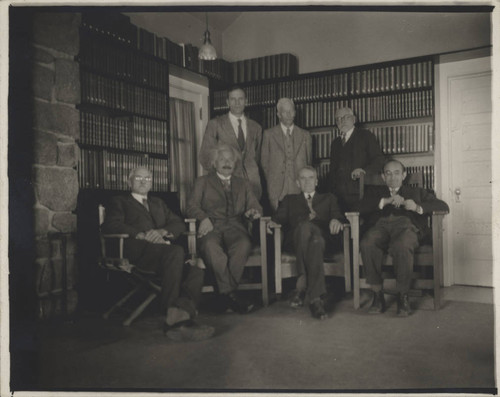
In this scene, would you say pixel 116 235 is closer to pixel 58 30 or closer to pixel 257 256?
pixel 257 256

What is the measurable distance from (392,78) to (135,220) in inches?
99.3

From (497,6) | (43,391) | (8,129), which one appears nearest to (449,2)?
(497,6)

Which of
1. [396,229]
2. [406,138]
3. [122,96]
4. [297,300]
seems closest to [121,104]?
[122,96]

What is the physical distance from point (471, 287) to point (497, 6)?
145 centimetres

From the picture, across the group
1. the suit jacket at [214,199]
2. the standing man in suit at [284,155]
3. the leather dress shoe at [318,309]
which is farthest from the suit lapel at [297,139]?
the leather dress shoe at [318,309]

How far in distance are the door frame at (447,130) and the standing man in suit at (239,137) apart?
134 cm

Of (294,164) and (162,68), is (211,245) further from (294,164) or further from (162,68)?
(162,68)

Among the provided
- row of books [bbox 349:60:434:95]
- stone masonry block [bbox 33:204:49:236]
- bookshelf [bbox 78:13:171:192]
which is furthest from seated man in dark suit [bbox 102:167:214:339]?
row of books [bbox 349:60:434:95]

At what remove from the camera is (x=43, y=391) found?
7.39 feet

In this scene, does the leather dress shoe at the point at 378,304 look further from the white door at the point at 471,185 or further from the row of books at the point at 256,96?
the row of books at the point at 256,96

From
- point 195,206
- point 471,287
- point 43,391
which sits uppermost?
point 195,206

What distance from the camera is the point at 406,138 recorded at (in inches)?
166

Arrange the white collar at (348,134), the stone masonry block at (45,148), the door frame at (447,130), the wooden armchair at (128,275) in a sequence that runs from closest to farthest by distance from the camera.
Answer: the stone masonry block at (45,148), the door frame at (447,130), the wooden armchair at (128,275), the white collar at (348,134)

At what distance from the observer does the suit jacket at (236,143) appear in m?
3.79
